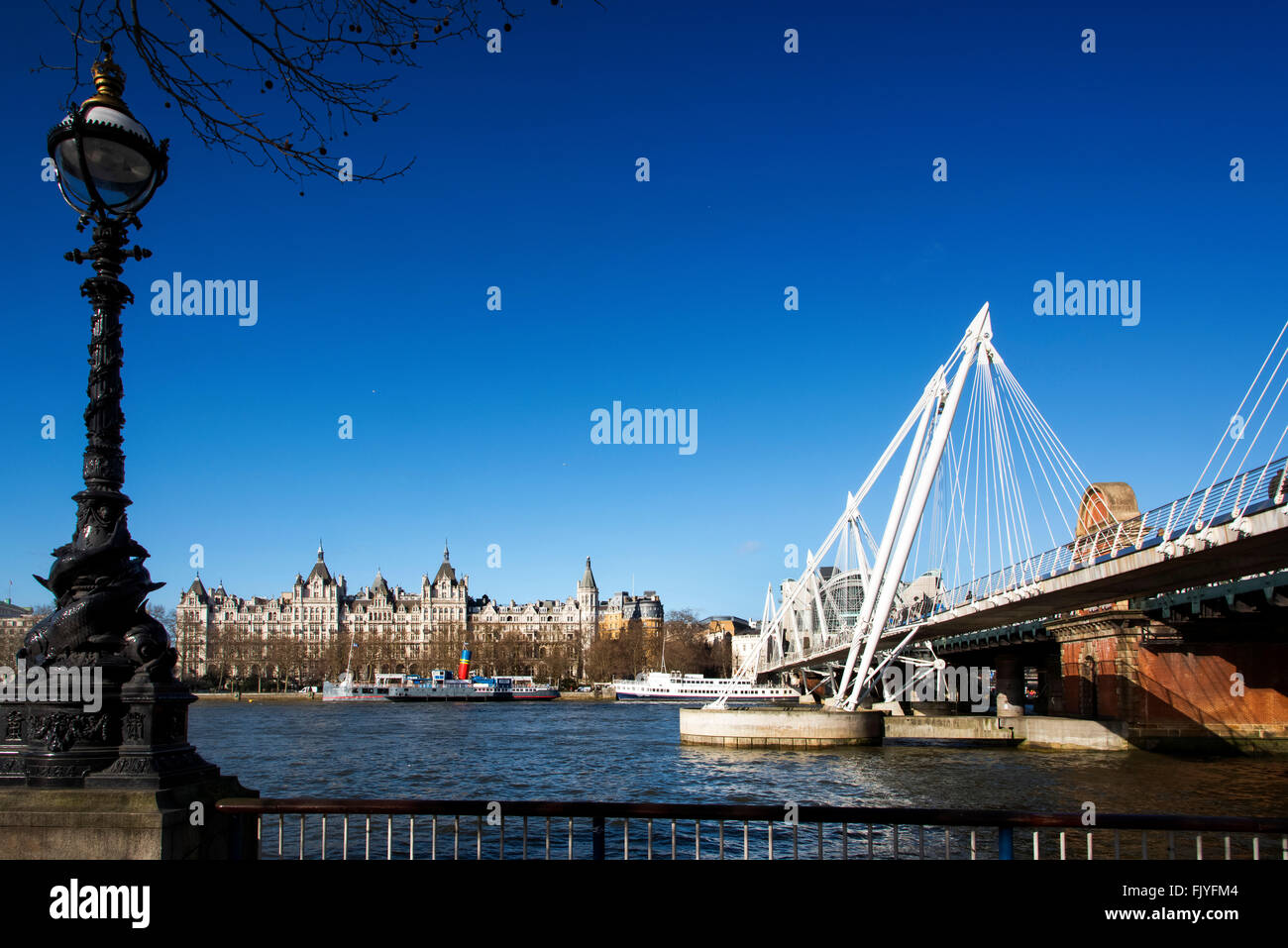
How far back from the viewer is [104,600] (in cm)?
645

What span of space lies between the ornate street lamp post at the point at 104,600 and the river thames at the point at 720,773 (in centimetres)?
2058

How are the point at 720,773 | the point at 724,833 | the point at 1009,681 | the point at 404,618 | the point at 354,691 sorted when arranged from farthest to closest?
the point at 404,618 < the point at 354,691 < the point at 1009,681 < the point at 720,773 < the point at 724,833

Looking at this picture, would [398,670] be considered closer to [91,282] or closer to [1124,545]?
[1124,545]

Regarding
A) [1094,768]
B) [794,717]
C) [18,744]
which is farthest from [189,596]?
[18,744]

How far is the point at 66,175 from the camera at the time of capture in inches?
260

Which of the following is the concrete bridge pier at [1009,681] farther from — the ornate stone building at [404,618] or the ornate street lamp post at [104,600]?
the ornate stone building at [404,618]

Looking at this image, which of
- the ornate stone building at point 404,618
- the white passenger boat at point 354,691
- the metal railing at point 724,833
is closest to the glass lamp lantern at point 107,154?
the metal railing at point 724,833

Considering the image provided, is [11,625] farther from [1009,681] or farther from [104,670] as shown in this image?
[104,670]

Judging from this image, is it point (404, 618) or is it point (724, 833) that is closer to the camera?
point (724, 833)

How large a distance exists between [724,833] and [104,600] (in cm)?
1359

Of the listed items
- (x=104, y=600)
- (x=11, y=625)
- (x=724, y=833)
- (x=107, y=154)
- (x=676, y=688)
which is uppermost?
(x=107, y=154)

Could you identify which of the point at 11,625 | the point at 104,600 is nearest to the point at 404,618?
the point at 11,625

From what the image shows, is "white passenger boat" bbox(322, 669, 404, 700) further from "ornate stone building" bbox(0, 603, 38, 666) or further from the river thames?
the river thames
